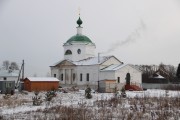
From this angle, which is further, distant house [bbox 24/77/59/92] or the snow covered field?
distant house [bbox 24/77/59/92]

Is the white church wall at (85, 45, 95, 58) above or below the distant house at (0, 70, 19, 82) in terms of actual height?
above

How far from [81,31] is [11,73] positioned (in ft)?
66.1

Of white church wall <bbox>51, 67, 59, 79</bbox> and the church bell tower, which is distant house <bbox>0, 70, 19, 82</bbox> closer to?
white church wall <bbox>51, 67, 59, 79</bbox>

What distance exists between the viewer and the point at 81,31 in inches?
2288

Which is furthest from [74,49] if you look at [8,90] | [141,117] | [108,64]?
[141,117]

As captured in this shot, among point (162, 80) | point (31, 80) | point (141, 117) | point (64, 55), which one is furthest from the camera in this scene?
point (162, 80)

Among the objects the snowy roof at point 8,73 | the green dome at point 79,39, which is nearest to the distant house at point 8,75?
the snowy roof at point 8,73

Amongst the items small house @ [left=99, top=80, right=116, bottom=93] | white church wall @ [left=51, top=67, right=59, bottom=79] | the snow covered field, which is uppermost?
white church wall @ [left=51, top=67, right=59, bottom=79]

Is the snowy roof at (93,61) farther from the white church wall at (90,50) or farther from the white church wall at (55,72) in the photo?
the white church wall at (55,72)

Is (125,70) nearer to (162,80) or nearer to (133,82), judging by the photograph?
(133,82)

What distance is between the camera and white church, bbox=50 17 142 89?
154 feet

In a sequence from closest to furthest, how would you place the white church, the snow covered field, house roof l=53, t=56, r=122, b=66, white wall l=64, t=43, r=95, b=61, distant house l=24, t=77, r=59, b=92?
the snow covered field → distant house l=24, t=77, r=59, b=92 → the white church → house roof l=53, t=56, r=122, b=66 → white wall l=64, t=43, r=95, b=61

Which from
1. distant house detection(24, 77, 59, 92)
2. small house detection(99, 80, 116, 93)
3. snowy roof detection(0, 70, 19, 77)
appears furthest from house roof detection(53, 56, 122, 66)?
snowy roof detection(0, 70, 19, 77)

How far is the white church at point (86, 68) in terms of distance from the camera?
46.8 m
